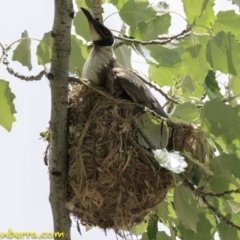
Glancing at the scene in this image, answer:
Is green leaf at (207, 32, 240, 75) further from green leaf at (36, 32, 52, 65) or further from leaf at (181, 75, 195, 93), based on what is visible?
green leaf at (36, 32, 52, 65)

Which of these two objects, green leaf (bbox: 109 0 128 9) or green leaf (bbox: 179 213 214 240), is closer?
green leaf (bbox: 179 213 214 240)

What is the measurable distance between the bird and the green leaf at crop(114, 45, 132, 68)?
0.03m

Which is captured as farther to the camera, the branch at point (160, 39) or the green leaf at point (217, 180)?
the branch at point (160, 39)

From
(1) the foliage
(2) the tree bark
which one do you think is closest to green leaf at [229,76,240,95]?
(1) the foliage

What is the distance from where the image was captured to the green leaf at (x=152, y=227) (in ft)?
9.87

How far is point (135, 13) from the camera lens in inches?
114

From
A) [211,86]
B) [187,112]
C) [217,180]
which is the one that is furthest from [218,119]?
[211,86]

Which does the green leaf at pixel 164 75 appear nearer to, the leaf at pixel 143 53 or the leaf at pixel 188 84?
the leaf at pixel 188 84

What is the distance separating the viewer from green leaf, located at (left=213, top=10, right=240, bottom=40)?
2.72 meters

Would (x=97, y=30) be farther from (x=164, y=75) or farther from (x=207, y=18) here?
(x=207, y=18)

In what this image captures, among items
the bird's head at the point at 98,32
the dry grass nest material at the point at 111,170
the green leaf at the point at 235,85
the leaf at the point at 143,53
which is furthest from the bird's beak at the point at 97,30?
the green leaf at the point at 235,85

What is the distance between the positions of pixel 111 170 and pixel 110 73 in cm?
57

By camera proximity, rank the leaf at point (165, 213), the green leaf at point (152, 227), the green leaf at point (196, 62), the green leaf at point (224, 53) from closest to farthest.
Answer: the green leaf at point (224, 53) < the green leaf at point (196, 62) < the green leaf at point (152, 227) < the leaf at point (165, 213)

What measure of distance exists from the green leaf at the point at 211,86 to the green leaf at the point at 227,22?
0.26 m
